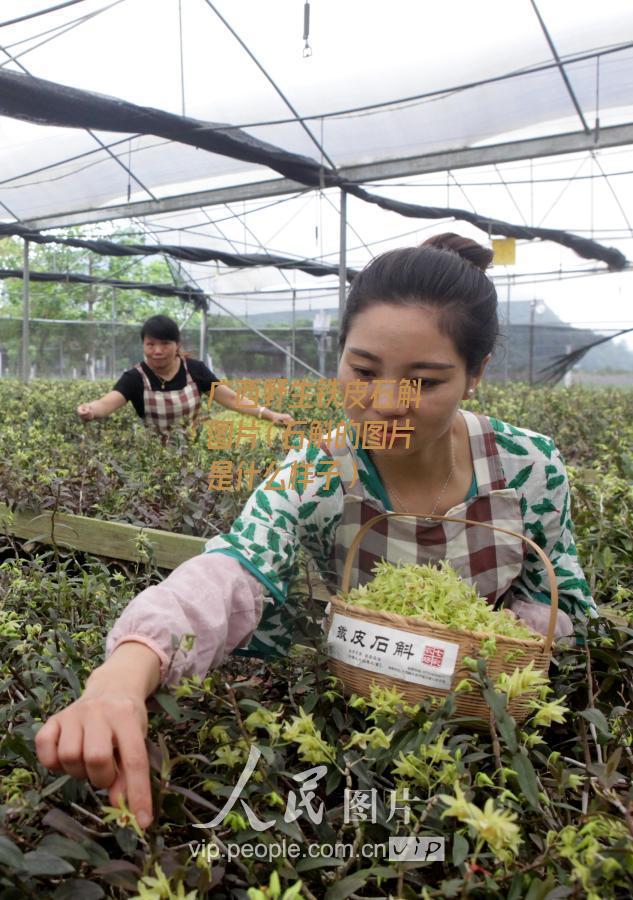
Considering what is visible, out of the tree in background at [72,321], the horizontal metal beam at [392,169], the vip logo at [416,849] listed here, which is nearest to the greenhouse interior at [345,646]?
the vip logo at [416,849]

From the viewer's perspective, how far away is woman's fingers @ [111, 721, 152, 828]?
2.64 ft

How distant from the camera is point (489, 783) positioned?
90 cm

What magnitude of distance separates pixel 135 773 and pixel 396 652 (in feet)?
1.33

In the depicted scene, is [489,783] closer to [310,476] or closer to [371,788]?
[371,788]

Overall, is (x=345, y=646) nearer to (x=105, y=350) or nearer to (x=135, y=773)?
(x=135, y=773)

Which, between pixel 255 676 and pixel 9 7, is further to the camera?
pixel 9 7

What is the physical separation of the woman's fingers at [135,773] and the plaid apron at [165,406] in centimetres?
335

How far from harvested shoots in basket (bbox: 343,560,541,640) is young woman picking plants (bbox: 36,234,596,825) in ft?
0.55

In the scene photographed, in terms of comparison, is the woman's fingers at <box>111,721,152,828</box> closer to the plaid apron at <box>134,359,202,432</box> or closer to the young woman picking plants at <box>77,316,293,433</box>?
the young woman picking plants at <box>77,316,293,433</box>

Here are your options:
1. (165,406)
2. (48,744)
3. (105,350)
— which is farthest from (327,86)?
(105,350)

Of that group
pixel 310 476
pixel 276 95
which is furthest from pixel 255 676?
pixel 276 95

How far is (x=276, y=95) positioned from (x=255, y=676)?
7.15 meters

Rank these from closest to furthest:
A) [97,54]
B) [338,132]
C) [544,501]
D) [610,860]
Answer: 1. [610,860]
2. [544,501]
3. [97,54]
4. [338,132]

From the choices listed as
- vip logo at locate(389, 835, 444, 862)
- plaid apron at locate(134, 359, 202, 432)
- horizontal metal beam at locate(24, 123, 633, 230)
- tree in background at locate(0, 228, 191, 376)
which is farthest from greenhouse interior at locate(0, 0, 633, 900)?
tree in background at locate(0, 228, 191, 376)
